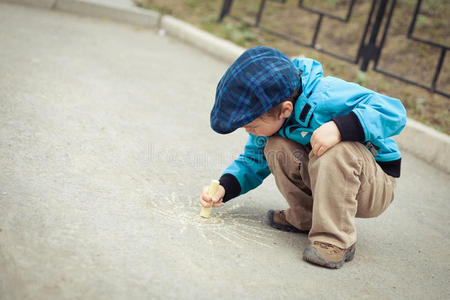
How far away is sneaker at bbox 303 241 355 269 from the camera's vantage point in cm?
199

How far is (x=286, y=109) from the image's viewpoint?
197 centimetres

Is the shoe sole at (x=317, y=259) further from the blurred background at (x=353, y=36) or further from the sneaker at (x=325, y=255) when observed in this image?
the blurred background at (x=353, y=36)

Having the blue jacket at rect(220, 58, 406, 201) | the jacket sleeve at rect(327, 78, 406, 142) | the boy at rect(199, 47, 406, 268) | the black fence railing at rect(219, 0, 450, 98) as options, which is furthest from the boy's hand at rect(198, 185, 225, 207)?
the black fence railing at rect(219, 0, 450, 98)

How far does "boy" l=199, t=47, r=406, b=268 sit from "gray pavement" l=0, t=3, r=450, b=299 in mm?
186

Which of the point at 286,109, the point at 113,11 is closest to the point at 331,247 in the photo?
the point at 286,109

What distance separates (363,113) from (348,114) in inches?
2.3

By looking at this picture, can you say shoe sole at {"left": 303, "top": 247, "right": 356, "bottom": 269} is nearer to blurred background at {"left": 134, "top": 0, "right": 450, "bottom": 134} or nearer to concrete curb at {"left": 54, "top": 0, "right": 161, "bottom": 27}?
blurred background at {"left": 134, "top": 0, "right": 450, "bottom": 134}

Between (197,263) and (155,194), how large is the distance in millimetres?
615

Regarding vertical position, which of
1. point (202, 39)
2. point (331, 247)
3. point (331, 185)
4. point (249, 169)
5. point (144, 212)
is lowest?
point (144, 212)

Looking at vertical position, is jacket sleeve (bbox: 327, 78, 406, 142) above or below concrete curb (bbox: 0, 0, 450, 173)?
above

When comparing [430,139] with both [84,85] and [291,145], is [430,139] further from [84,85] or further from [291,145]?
[84,85]

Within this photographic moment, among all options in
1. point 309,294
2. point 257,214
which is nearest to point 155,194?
point 257,214

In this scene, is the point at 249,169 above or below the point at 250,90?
below

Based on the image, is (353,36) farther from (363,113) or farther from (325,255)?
(325,255)
